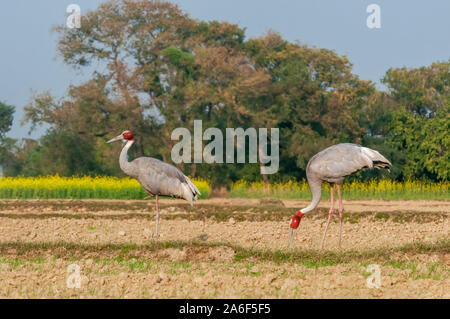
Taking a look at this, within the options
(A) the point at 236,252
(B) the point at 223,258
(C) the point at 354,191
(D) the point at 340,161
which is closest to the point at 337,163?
(D) the point at 340,161

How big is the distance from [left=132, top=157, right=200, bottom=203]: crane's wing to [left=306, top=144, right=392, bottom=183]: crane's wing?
208cm

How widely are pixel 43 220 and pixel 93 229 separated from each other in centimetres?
246

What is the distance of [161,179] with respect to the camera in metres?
11.0

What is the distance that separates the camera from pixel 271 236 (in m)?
11.1

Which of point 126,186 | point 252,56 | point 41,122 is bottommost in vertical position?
point 126,186

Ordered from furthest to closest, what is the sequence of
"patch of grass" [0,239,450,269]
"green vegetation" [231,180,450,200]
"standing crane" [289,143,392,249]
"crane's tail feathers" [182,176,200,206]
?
"green vegetation" [231,180,450,200] < "crane's tail feathers" [182,176,200,206] < "standing crane" [289,143,392,249] < "patch of grass" [0,239,450,269]

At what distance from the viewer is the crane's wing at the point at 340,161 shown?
9758 mm

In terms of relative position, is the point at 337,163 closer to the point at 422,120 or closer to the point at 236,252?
the point at 236,252

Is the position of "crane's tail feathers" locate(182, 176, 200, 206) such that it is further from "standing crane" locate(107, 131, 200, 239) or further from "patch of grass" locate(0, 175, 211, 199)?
"patch of grass" locate(0, 175, 211, 199)

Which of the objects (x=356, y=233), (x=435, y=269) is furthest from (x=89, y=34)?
(x=435, y=269)

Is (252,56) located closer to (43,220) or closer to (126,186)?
(126,186)

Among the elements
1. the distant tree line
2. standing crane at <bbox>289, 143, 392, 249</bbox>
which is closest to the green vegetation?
the distant tree line

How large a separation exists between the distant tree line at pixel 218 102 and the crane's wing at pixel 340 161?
2188 cm

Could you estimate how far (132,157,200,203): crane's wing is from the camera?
35.9 feet
